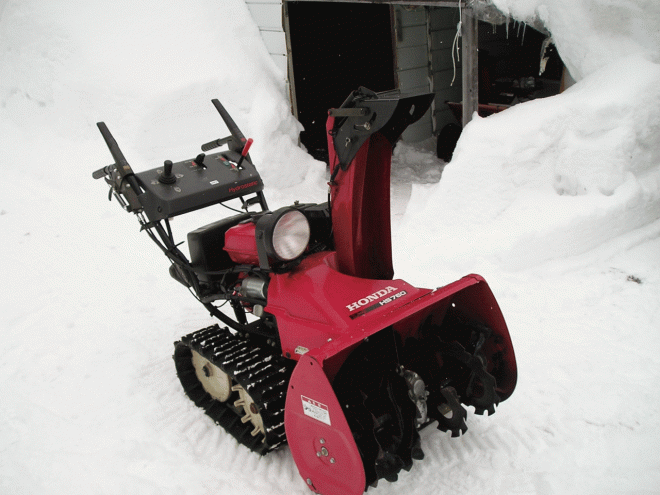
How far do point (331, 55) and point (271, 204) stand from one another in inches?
107

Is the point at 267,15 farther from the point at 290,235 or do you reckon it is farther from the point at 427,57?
the point at 290,235

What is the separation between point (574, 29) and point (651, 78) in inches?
33.9

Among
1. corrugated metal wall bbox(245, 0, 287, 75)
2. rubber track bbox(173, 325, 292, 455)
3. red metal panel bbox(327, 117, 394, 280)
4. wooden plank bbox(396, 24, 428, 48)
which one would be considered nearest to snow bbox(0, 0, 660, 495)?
rubber track bbox(173, 325, 292, 455)

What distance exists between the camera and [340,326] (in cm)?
273

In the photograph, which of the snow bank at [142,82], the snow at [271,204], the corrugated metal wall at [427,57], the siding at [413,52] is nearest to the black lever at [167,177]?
the snow at [271,204]

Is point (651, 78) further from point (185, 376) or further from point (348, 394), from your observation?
point (185, 376)

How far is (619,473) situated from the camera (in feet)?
9.27

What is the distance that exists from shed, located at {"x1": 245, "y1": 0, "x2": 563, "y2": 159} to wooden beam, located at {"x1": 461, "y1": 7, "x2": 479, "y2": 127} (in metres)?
0.94

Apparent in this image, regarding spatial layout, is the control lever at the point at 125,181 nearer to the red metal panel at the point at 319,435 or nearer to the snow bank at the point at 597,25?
the red metal panel at the point at 319,435

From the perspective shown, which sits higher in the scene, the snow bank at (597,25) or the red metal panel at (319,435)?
the snow bank at (597,25)

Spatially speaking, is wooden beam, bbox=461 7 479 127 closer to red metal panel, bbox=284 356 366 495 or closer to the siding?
the siding

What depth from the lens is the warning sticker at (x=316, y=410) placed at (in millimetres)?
2498

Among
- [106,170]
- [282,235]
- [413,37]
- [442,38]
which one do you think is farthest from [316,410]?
[442,38]

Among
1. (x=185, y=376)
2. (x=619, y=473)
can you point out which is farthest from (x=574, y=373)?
(x=185, y=376)
